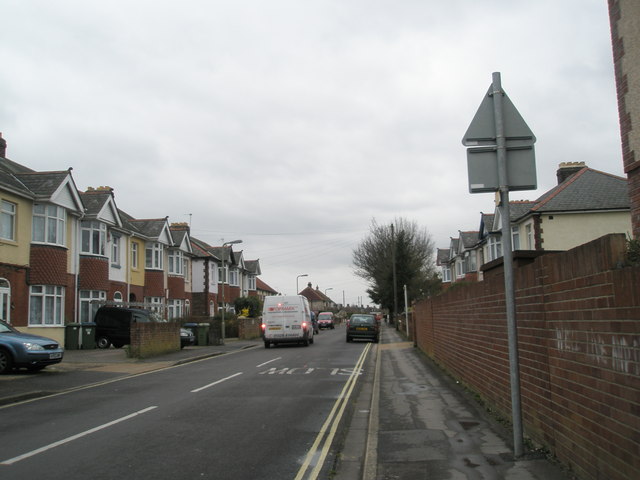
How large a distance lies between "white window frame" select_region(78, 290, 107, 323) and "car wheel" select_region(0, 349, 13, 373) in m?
12.0

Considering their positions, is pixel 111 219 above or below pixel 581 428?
above

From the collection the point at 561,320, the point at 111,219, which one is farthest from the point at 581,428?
the point at 111,219

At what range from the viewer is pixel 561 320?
497 centimetres

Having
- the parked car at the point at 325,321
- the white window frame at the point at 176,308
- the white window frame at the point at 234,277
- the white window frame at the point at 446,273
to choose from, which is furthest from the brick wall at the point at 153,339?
the white window frame at the point at 446,273

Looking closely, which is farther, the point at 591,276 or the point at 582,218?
the point at 582,218

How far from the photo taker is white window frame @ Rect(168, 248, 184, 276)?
3934 centimetres

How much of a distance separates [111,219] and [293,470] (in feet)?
84.3

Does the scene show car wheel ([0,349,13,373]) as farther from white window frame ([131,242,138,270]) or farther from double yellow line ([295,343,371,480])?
white window frame ([131,242,138,270])

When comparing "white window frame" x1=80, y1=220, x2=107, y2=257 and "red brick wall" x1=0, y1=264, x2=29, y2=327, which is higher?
"white window frame" x1=80, y1=220, x2=107, y2=257

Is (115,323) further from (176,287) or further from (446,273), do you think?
(446,273)

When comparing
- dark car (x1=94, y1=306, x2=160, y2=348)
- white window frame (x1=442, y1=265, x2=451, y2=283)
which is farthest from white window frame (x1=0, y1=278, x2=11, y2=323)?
white window frame (x1=442, y1=265, x2=451, y2=283)

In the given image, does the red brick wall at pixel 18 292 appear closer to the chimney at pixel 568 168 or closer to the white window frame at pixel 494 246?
the white window frame at pixel 494 246

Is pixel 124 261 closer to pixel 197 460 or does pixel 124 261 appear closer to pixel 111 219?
pixel 111 219

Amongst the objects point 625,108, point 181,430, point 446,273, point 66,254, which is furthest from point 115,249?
point 446,273
